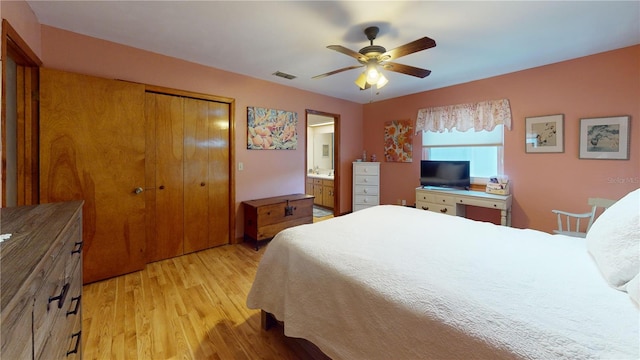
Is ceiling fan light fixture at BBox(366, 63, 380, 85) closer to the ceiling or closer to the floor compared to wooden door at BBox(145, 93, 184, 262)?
closer to the ceiling

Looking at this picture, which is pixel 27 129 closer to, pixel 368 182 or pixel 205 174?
pixel 205 174

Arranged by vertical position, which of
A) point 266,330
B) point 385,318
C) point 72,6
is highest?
point 72,6

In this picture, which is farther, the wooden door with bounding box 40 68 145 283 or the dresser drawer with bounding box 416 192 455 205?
the dresser drawer with bounding box 416 192 455 205

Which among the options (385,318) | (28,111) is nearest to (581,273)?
(385,318)

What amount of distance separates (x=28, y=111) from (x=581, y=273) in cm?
389

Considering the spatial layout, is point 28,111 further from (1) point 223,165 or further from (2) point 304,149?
(2) point 304,149

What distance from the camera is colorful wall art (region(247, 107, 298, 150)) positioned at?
364 centimetres

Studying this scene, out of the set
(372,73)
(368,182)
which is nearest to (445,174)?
(368,182)

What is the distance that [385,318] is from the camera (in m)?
1.04

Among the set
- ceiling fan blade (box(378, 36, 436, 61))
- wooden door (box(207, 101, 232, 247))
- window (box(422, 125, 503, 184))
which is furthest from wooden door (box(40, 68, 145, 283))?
window (box(422, 125, 503, 184))

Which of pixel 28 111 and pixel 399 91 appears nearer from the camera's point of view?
pixel 28 111

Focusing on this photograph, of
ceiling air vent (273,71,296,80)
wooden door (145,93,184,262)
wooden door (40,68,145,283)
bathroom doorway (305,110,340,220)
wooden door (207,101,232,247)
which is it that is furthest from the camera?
bathroom doorway (305,110,340,220)

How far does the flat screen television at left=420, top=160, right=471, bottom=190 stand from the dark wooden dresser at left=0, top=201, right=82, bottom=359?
4153 millimetres

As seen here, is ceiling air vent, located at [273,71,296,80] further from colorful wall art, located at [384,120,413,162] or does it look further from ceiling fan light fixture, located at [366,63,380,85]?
colorful wall art, located at [384,120,413,162]
